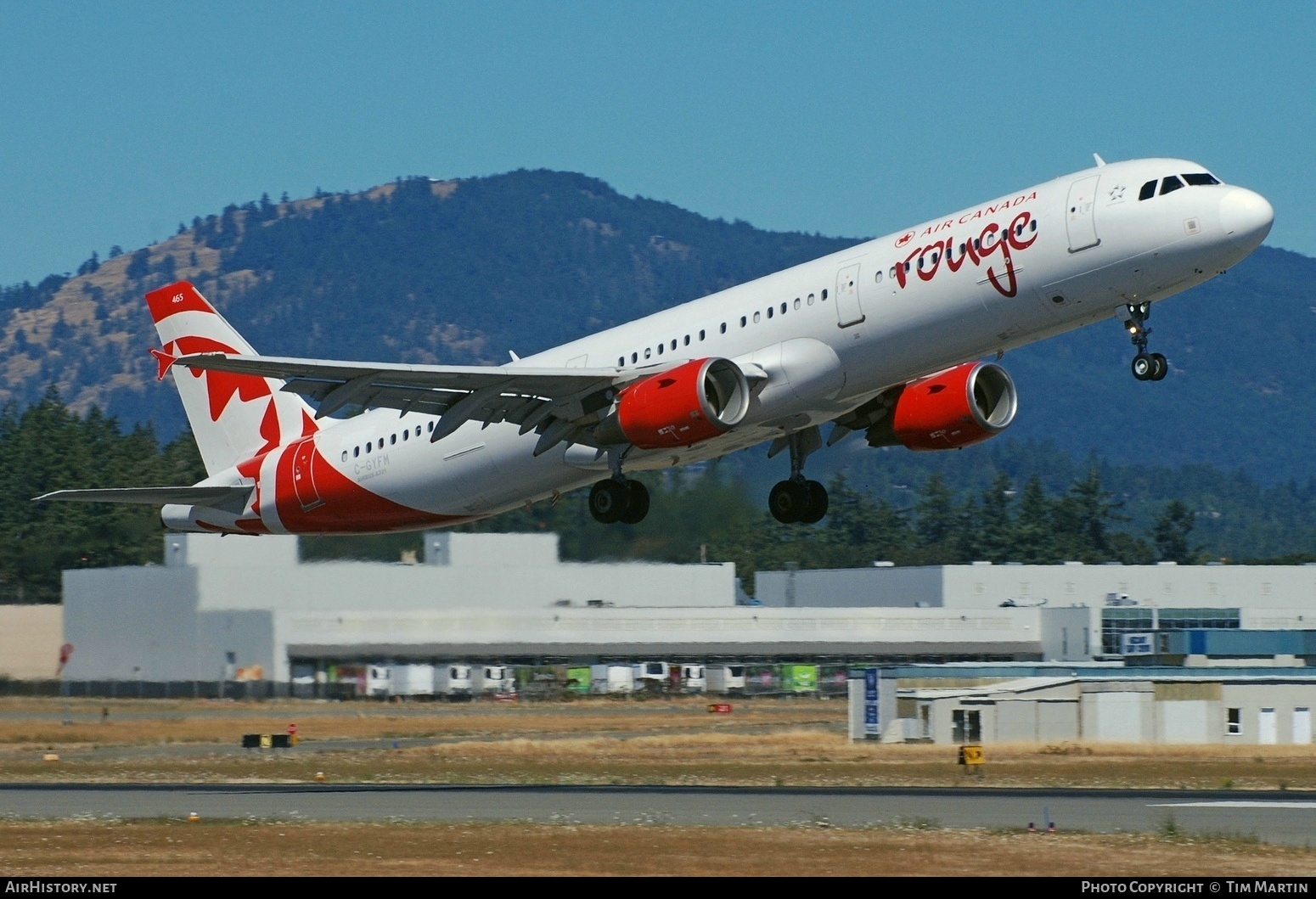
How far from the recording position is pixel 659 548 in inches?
1929

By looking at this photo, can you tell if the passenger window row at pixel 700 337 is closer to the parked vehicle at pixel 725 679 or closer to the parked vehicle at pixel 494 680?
the parked vehicle at pixel 494 680

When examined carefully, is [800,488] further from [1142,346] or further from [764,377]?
[1142,346]

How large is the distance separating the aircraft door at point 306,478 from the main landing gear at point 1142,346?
19525mm

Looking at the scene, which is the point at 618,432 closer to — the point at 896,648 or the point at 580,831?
the point at 580,831

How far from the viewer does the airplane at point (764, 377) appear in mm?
32594

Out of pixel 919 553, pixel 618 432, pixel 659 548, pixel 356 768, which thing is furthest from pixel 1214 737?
pixel 919 553

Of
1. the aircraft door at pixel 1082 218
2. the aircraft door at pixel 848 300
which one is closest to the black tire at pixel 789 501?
the aircraft door at pixel 848 300

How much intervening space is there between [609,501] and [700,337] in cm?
504

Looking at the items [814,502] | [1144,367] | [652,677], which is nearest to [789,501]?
[814,502]

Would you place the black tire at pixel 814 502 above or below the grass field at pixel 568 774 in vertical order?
above

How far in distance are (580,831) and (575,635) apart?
121 feet

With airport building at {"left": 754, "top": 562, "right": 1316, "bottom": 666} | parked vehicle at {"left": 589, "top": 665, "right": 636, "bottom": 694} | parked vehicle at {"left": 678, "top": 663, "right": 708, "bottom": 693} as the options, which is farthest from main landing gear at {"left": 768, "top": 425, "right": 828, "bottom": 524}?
airport building at {"left": 754, "top": 562, "right": 1316, "bottom": 666}

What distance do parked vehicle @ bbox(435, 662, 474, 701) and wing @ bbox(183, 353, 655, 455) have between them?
29537 millimetres

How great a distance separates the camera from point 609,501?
132 feet
